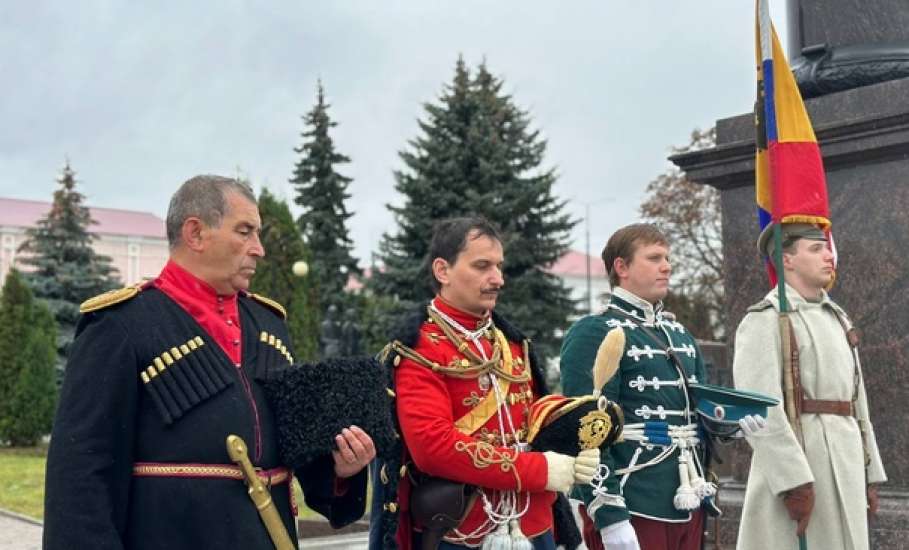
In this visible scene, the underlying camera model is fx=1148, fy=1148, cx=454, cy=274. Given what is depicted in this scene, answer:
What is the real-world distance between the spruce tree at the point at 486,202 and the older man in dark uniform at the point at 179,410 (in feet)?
91.9

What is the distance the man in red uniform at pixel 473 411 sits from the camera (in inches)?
139

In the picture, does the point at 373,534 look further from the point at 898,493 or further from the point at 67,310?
the point at 67,310

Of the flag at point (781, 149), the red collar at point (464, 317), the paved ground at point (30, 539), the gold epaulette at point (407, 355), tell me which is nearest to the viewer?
the gold epaulette at point (407, 355)

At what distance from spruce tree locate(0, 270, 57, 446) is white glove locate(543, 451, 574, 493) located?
25.2 metres

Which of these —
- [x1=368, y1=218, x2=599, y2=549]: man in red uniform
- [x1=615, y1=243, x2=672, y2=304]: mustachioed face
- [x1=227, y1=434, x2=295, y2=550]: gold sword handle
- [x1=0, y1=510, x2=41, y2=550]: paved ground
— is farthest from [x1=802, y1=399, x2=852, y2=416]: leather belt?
[x1=0, y1=510, x2=41, y2=550]: paved ground

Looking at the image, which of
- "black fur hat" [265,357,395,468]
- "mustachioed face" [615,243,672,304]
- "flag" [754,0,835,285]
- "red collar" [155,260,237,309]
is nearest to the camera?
"black fur hat" [265,357,395,468]

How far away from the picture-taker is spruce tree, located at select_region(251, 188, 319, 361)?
105ft

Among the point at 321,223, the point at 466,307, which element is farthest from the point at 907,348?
the point at 321,223

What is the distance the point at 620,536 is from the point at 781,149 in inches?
93.3

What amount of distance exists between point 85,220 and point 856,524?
39.1 meters

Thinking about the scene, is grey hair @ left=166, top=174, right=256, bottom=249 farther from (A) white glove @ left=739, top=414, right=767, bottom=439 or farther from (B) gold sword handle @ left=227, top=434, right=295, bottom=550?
(A) white glove @ left=739, top=414, right=767, bottom=439

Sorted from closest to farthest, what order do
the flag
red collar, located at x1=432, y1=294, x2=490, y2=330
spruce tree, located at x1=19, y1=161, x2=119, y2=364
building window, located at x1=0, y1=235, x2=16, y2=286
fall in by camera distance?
1. red collar, located at x1=432, y1=294, x2=490, y2=330
2. the flag
3. spruce tree, located at x1=19, y1=161, x2=119, y2=364
4. building window, located at x1=0, y1=235, x2=16, y2=286

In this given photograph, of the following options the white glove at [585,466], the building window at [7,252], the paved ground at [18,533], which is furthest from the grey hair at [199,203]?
the building window at [7,252]

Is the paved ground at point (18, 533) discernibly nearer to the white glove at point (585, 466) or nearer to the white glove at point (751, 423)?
the white glove at point (751, 423)
